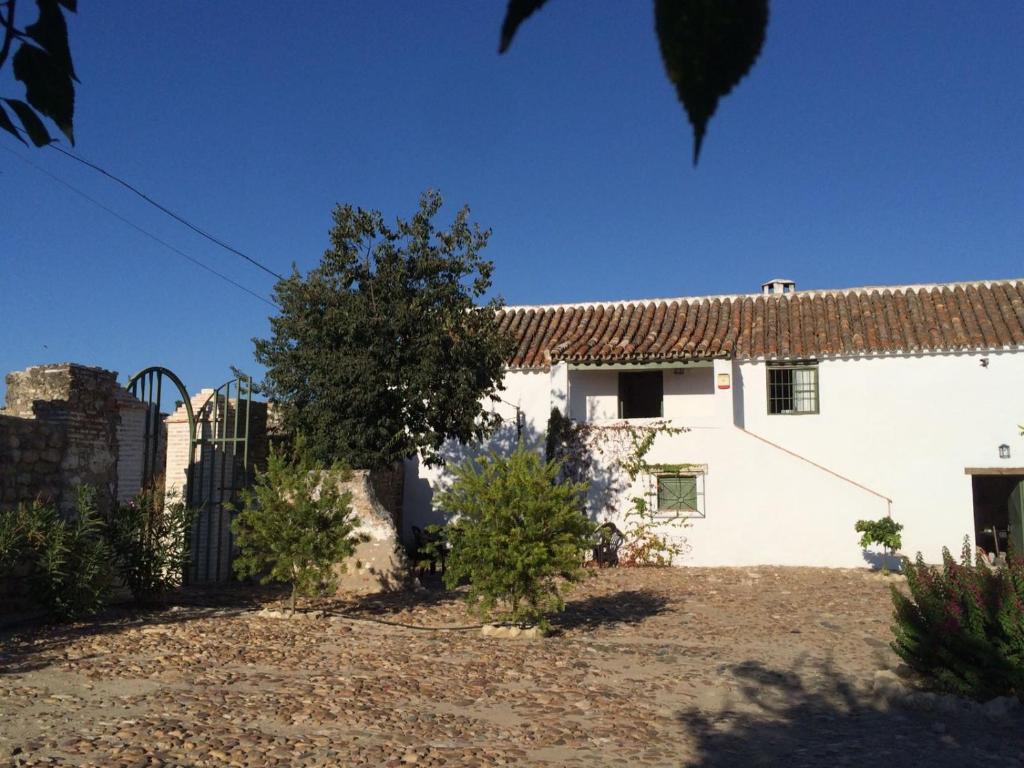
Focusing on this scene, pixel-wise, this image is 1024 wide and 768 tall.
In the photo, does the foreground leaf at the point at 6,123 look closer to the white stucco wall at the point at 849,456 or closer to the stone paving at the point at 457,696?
the stone paving at the point at 457,696

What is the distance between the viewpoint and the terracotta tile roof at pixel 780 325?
61.6 ft

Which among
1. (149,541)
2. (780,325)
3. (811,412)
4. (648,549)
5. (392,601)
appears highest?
(780,325)

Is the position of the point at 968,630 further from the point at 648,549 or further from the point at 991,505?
the point at 991,505

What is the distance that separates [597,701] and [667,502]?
11.8 m

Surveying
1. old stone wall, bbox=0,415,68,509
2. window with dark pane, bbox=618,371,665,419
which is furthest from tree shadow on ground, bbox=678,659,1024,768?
window with dark pane, bbox=618,371,665,419

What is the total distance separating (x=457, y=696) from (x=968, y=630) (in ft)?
14.1

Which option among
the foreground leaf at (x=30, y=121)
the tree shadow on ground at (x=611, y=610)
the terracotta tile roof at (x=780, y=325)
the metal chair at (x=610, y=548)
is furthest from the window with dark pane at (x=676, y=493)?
the foreground leaf at (x=30, y=121)

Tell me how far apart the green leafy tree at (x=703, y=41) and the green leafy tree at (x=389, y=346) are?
42.8 feet

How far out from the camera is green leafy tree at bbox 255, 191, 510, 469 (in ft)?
46.5

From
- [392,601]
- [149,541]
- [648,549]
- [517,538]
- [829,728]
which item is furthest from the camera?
[648,549]

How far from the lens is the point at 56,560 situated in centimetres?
911

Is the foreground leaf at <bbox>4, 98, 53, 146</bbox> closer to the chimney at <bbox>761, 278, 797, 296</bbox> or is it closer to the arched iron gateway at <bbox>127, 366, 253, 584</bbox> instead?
the arched iron gateway at <bbox>127, 366, 253, 584</bbox>

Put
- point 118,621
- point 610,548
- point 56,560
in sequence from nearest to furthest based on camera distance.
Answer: point 56,560, point 118,621, point 610,548

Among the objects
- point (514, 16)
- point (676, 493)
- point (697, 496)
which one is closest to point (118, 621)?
point (514, 16)
